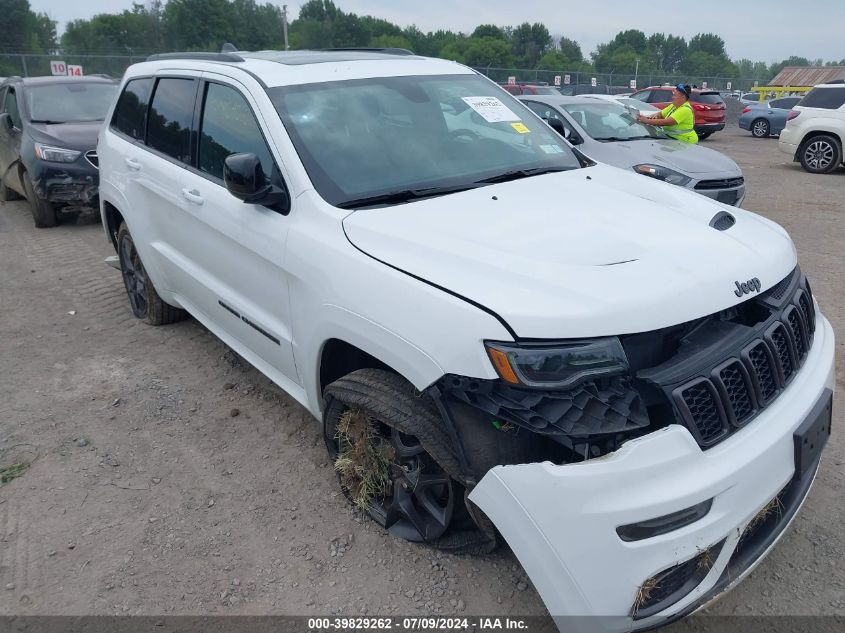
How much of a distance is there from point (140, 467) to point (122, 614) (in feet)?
3.26

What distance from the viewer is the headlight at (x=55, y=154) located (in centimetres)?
798

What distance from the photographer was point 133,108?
4.66 meters

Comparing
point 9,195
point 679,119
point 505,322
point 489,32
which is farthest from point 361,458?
point 489,32

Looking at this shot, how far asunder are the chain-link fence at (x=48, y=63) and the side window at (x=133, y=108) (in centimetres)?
2304

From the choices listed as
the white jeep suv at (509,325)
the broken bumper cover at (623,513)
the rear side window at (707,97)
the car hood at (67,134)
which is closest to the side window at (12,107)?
the car hood at (67,134)

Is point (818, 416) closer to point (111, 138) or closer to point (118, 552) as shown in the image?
point (118, 552)

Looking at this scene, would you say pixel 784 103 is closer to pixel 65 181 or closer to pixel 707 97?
pixel 707 97

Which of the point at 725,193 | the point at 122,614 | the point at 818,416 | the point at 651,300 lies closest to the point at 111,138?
the point at 122,614

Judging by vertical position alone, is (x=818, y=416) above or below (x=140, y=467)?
above

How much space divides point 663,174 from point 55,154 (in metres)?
7.14

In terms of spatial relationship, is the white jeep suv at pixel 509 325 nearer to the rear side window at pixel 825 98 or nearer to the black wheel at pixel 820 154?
the black wheel at pixel 820 154

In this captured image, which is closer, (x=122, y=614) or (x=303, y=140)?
(x=122, y=614)

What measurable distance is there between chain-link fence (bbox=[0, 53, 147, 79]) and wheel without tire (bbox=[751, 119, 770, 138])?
854 inches

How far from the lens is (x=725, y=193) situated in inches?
300
